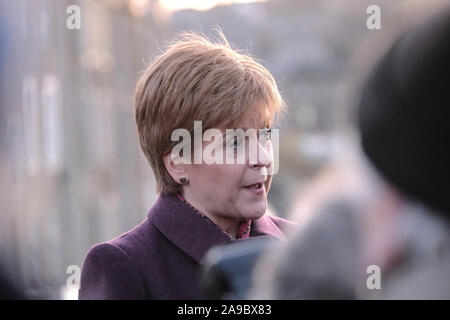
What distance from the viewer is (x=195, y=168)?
4.59 feet

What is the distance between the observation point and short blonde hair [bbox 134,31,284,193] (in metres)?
1.35

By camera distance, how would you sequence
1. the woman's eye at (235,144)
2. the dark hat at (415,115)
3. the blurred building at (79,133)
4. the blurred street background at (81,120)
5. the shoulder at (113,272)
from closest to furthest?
the dark hat at (415,115) → the shoulder at (113,272) → the woman's eye at (235,144) → the blurred street background at (81,120) → the blurred building at (79,133)

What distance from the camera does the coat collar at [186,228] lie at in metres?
1.35

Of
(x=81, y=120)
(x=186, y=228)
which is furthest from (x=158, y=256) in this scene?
(x=81, y=120)

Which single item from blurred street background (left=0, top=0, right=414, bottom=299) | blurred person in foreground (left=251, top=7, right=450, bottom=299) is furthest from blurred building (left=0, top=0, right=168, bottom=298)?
blurred person in foreground (left=251, top=7, right=450, bottom=299)

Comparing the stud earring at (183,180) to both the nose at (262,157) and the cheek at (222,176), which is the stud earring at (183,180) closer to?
the cheek at (222,176)

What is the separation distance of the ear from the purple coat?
0.15 ft

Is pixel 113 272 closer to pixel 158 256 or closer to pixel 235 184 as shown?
pixel 158 256

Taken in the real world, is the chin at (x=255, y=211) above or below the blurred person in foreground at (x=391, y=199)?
below

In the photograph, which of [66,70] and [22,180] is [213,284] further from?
[66,70]

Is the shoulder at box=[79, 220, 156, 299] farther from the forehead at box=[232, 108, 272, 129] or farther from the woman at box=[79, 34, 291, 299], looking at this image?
the forehead at box=[232, 108, 272, 129]

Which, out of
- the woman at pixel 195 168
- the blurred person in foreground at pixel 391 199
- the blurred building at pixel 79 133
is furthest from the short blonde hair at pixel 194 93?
the blurred building at pixel 79 133

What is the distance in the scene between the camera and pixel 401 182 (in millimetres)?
624

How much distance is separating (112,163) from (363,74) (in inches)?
375
